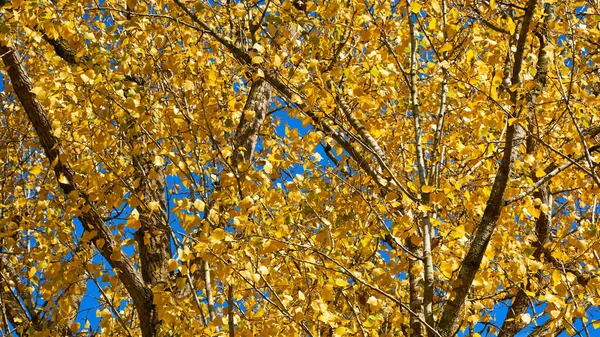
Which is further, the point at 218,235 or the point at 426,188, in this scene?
the point at 426,188

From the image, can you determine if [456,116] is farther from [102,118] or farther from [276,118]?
[276,118]

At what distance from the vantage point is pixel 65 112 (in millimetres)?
3938

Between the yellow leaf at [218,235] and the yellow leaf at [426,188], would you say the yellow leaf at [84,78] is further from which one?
the yellow leaf at [426,188]

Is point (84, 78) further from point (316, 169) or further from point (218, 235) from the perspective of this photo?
point (316, 169)

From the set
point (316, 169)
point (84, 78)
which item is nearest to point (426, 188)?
point (316, 169)

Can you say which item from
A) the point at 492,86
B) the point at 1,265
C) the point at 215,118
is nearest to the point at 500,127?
the point at 492,86

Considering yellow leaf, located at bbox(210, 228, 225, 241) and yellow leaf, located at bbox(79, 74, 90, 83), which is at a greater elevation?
yellow leaf, located at bbox(79, 74, 90, 83)

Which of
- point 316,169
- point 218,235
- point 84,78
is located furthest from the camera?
point 316,169

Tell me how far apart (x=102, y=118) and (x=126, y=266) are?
4.86ft

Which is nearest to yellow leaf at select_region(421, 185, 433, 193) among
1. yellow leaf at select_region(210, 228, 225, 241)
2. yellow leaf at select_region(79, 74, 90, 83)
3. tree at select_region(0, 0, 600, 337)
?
tree at select_region(0, 0, 600, 337)

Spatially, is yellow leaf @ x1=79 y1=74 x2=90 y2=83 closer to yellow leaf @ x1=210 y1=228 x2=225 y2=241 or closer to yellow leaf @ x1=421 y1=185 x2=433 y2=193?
yellow leaf @ x1=210 y1=228 x2=225 y2=241

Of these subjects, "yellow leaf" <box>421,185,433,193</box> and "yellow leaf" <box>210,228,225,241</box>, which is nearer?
"yellow leaf" <box>210,228,225,241</box>

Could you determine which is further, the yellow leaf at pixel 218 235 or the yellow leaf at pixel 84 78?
the yellow leaf at pixel 84 78

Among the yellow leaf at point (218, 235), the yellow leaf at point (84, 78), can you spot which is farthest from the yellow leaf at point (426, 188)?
the yellow leaf at point (84, 78)
